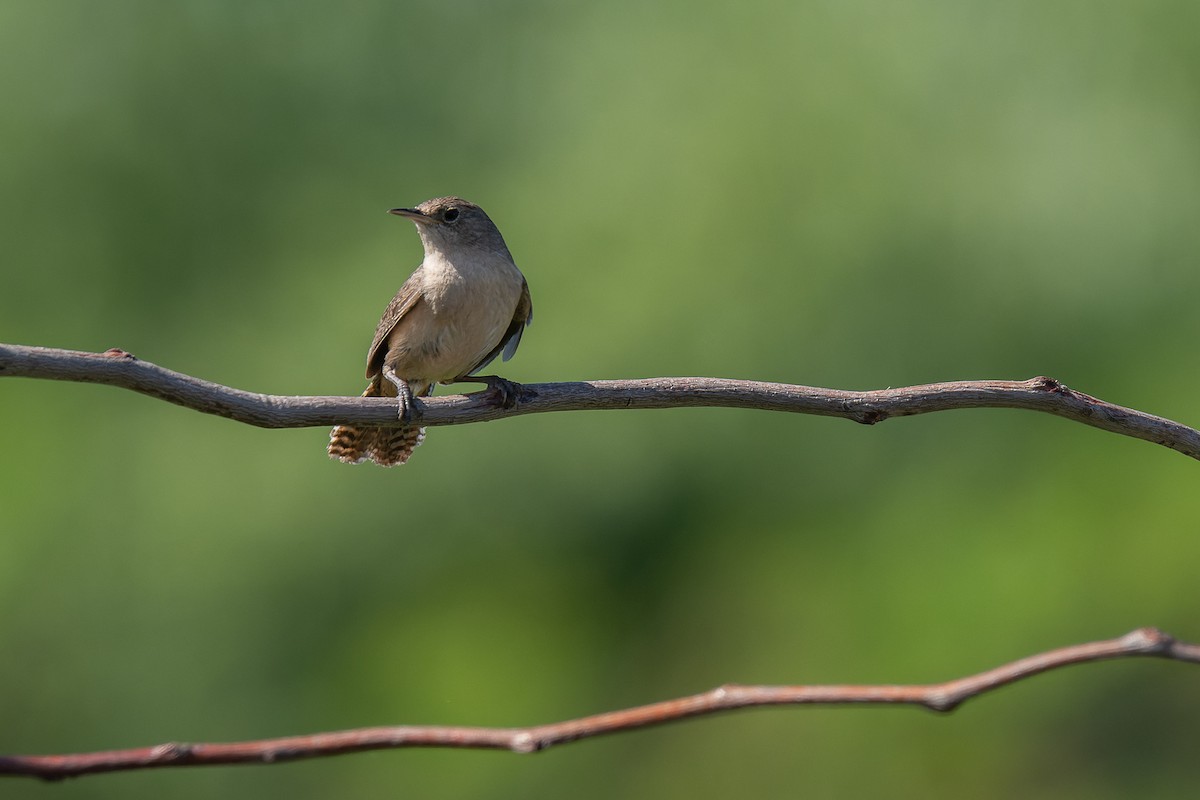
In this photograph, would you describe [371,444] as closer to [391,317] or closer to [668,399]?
[391,317]

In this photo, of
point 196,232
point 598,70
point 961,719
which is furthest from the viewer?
point 196,232

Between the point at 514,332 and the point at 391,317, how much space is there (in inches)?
22.3

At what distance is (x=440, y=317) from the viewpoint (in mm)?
4344

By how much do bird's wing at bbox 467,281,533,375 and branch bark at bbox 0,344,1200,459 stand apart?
188 centimetres

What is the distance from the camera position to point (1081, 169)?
21.3 feet

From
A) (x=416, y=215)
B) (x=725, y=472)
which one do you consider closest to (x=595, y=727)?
(x=416, y=215)

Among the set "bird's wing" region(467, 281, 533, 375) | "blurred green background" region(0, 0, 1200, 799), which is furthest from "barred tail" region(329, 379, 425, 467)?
"blurred green background" region(0, 0, 1200, 799)

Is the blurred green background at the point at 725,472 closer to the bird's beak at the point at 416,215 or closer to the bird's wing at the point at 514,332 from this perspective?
the bird's wing at the point at 514,332

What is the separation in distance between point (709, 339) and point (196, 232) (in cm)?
402

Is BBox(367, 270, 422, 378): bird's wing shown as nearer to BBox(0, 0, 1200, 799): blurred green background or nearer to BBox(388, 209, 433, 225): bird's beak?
BBox(388, 209, 433, 225): bird's beak

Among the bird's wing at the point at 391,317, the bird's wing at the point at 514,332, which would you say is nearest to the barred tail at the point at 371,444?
the bird's wing at the point at 391,317

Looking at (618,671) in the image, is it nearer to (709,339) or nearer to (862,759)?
(862,759)

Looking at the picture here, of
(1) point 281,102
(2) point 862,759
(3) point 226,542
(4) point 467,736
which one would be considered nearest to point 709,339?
(2) point 862,759

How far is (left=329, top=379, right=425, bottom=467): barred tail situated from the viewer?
176 inches
